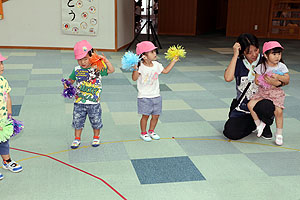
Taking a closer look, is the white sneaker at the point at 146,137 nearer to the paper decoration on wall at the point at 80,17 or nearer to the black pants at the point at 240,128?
the black pants at the point at 240,128

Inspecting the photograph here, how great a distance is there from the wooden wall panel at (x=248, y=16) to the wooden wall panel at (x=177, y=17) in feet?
4.27

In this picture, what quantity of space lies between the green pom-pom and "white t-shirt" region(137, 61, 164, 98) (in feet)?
4.06

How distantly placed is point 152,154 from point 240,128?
3.12ft

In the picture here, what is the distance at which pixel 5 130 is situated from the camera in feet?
9.27

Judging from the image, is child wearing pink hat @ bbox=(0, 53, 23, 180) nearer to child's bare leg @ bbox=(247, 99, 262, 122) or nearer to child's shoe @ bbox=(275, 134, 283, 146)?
child's bare leg @ bbox=(247, 99, 262, 122)

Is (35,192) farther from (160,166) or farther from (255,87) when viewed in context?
(255,87)

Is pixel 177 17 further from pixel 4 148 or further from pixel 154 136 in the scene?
pixel 4 148

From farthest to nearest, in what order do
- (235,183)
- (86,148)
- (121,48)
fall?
1. (121,48)
2. (86,148)
3. (235,183)

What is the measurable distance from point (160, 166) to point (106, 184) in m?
0.53

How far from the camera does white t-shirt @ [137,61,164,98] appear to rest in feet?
11.7

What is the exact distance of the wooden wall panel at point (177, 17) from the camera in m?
13.5

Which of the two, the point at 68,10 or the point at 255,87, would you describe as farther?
the point at 68,10

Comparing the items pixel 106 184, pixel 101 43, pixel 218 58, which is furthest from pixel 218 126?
pixel 101 43

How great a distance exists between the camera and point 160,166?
3225 mm
